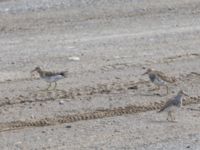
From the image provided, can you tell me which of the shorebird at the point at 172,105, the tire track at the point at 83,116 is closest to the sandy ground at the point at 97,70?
the tire track at the point at 83,116

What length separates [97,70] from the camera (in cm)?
1683

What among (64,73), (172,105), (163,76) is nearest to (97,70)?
(64,73)

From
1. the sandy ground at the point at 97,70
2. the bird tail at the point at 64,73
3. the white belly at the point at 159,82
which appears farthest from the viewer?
the bird tail at the point at 64,73

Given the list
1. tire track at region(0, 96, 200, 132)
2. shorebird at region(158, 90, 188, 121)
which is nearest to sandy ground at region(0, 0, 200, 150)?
tire track at region(0, 96, 200, 132)

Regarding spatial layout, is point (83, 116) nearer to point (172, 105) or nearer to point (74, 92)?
point (172, 105)

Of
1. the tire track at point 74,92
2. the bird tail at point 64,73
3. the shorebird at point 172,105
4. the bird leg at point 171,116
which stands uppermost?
the bird tail at point 64,73

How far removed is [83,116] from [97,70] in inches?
125

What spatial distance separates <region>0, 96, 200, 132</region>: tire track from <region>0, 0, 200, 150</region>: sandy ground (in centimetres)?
1

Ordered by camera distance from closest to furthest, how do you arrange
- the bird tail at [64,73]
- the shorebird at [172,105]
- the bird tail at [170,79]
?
the shorebird at [172,105]
the bird tail at [170,79]
the bird tail at [64,73]

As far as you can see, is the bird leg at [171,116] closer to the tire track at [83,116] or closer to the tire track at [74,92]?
the tire track at [83,116]

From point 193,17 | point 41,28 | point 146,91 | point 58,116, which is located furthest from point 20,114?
point 193,17

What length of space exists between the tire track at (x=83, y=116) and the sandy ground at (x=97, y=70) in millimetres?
14

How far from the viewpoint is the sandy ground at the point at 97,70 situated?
1280 centimetres

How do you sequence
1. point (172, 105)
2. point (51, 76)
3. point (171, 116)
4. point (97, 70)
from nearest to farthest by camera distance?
1. point (172, 105)
2. point (171, 116)
3. point (51, 76)
4. point (97, 70)
